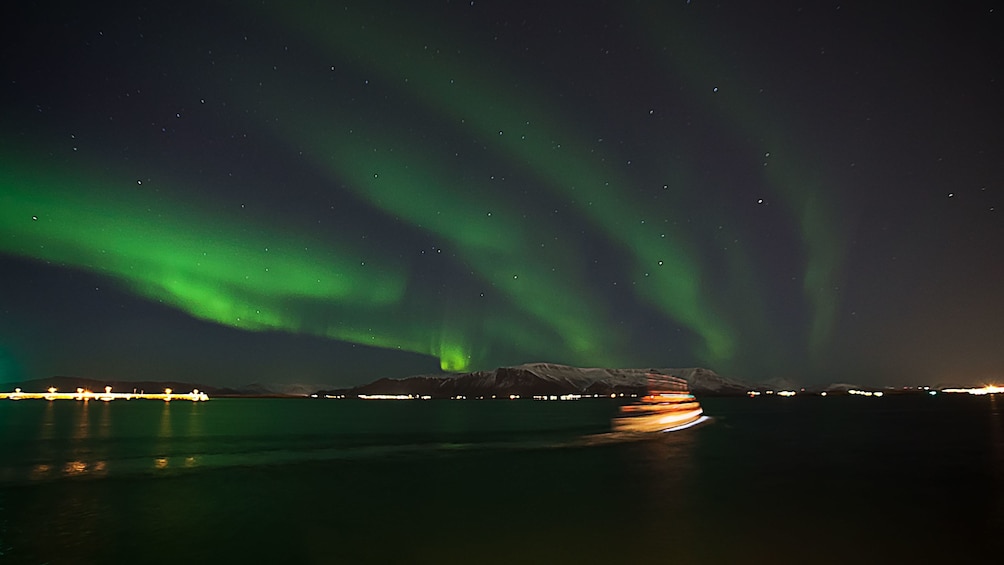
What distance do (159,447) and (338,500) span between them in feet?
137

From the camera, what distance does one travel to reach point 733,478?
128 feet

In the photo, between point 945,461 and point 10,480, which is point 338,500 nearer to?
point 10,480

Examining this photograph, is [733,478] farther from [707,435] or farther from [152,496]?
[707,435]

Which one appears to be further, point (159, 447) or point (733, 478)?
point (159, 447)

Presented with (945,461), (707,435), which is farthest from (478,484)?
(707,435)

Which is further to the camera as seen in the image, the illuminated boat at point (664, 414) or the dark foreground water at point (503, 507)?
the illuminated boat at point (664, 414)

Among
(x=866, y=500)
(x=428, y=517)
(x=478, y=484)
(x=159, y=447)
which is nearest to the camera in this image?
(x=428, y=517)

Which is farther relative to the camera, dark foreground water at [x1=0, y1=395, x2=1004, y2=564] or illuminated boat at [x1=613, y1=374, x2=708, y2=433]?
illuminated boat at [x1=613, y1=374, x2=708, y2=433]

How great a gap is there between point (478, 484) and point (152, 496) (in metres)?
16.4

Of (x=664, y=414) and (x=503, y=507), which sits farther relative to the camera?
(x=664, y=414)

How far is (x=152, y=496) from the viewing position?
106ft

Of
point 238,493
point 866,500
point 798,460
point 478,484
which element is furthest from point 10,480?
point 798,460

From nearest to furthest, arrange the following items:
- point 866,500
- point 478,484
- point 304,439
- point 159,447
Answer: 1. point 866,500
2. point 478,484
3. point 159,447
4. point 304,439

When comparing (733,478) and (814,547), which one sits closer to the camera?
(814,547)
